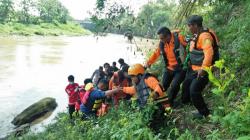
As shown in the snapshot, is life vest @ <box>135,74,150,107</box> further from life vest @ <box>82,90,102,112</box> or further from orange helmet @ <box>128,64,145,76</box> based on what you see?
life vest @ <box>82,90,102,112</box>

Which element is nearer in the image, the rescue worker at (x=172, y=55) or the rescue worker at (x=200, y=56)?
the rescue worker at (x=200, y=56)

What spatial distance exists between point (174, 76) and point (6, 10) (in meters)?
70.9

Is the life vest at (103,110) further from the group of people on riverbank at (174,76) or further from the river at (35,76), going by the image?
the river at (35,76)

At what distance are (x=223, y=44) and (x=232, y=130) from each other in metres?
4.84

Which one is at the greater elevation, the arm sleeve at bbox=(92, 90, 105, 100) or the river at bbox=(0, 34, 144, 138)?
the arm sleeve at bbox=(92, 90, 105, 100)

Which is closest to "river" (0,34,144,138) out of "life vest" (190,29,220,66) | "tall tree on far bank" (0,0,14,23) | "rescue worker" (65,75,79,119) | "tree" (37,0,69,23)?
"rescue worker" (65,75,79,119)

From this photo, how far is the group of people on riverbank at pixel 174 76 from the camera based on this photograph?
18.1 feet

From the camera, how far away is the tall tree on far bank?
71875 millimetres

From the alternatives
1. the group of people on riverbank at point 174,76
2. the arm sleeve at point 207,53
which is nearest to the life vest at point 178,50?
the group of people on riverbank at point 174,76

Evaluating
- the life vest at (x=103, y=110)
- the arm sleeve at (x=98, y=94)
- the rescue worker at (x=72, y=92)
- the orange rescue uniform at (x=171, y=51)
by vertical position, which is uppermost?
the orange rescue uniform at (x=171, y=51)

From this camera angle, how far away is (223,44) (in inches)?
335

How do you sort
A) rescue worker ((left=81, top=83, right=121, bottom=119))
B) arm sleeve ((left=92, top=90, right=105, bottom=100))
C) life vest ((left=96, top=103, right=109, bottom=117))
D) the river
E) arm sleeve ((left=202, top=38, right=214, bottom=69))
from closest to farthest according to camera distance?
arm sleeve ((left=202, top=38, right=214, bottom=69)), arm sleeve ((left=92, top=90, right=105, bottom=100)), rescue worker ((left=81, top=83, right=121, bottom=119)), life vest ((left=96, top=103, right=109, bottom=117)), the river

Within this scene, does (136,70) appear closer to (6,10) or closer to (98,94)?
(98,94)

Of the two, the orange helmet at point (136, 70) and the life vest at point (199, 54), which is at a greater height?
the life vest at point (199, 54)
